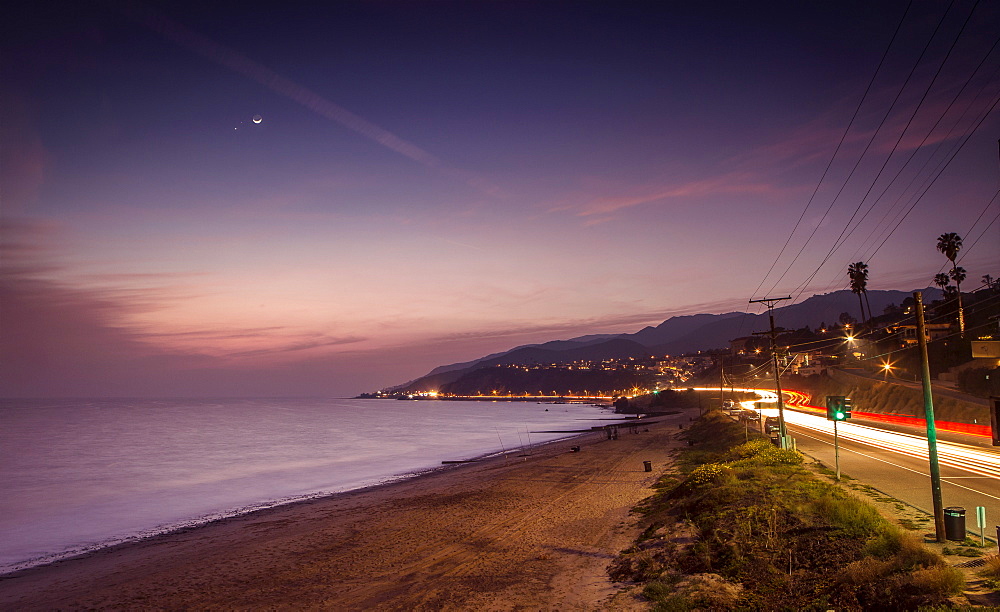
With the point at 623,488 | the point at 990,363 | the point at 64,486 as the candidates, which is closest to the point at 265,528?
the point at 623,488

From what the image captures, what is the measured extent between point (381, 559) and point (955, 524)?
61.0ft

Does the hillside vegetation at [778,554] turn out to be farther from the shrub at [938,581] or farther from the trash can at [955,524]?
the trash can at [955,524]

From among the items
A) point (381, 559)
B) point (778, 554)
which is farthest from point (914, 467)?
point (381, 559)

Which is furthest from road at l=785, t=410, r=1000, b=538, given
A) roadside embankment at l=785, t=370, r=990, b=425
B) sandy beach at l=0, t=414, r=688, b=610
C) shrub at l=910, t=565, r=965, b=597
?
roadside embankment at l=785, t=370, r=990, b=425

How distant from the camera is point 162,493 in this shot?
154 ft

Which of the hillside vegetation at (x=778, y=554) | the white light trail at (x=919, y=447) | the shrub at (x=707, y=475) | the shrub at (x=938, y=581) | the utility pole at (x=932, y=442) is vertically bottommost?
the white light trail at (x=919, y=447)

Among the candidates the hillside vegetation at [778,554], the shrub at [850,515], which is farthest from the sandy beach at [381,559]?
the shrub at [850,515]

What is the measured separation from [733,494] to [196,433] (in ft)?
386

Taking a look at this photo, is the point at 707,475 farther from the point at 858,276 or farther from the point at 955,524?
the point at 858,276

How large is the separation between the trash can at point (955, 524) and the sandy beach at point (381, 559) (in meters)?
8.97

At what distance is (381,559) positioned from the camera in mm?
21438

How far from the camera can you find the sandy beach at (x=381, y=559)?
17250 millimetres

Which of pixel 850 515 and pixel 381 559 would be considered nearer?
pixel 850 515

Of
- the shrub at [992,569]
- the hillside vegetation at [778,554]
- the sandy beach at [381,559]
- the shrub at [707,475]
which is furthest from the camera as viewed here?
the shrub at [707,475]
